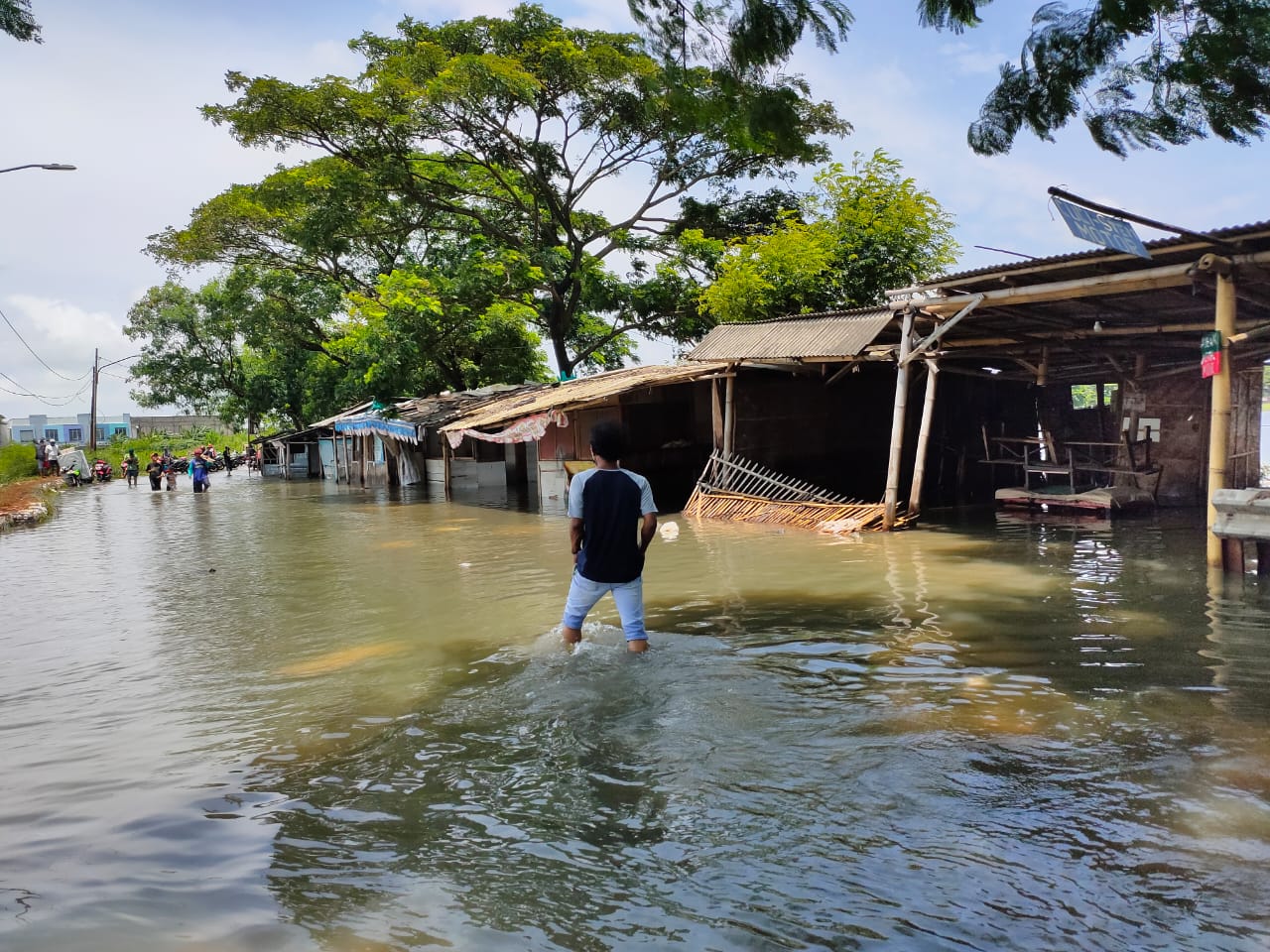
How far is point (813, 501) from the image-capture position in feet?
48.2

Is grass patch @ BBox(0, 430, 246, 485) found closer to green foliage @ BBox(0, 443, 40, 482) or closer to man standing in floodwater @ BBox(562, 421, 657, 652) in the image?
green foliage @ BBox(0, 443, 40, 482)

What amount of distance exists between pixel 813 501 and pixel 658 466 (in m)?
5.12

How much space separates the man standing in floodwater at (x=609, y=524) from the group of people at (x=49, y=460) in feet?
127

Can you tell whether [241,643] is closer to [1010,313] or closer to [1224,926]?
[1224,926]

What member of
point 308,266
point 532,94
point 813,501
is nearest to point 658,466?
point 813,501

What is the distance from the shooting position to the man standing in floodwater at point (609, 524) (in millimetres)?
5914

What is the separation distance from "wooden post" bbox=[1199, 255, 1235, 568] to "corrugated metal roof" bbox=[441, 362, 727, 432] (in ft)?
28.7

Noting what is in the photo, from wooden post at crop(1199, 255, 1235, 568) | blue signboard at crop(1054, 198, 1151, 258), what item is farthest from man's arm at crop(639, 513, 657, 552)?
wooden post at crop(1199, 255, 1235, 568)

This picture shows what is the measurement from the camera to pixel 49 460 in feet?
128

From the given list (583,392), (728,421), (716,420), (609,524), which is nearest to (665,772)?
(609,524)

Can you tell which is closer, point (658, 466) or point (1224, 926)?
point (1224, 926)

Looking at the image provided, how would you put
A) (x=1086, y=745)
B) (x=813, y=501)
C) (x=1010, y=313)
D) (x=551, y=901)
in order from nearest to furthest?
(x=551, y=901), (x=1086, y=745), (x=1010, y=313), (x=813, y=501)

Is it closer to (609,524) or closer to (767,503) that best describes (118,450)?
(767,503)

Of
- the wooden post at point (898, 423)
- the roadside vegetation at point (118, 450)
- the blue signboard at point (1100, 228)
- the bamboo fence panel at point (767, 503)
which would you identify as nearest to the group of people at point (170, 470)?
the roadside vegetation at point (118, 450)
